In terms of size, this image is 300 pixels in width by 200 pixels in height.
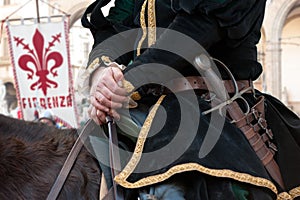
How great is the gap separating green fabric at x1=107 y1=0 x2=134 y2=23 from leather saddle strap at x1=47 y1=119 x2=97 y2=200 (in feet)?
1.33

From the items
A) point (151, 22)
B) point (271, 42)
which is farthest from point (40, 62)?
point (271, 42)

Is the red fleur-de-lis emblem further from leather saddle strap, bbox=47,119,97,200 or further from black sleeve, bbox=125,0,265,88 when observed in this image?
black sleeve, bbox=125,0,265,88

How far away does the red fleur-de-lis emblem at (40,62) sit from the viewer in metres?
6.68

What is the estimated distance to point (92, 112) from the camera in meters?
1.45

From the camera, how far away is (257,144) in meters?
1.46

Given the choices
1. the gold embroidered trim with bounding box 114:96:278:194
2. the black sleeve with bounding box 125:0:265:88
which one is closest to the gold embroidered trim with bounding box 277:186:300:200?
the gold embroidered trim with bounding box 114:96:278:194

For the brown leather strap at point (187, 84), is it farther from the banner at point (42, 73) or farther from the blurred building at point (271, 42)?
the blurred building at point (271, 42)

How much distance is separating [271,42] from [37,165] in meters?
19.3

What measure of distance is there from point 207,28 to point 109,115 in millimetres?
341

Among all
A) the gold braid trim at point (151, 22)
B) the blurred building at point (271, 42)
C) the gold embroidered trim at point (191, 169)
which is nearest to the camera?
the gold embroidered trim at point (191, 169)

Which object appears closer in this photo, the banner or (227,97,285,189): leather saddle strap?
(227,97,285,189): leather saddle strap

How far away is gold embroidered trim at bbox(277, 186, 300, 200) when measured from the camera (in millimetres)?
1459

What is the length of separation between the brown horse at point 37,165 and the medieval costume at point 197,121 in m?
0.13

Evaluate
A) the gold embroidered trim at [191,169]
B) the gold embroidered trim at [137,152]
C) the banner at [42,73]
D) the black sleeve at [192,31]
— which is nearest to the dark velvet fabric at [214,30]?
the black sleeve at [192,31]
